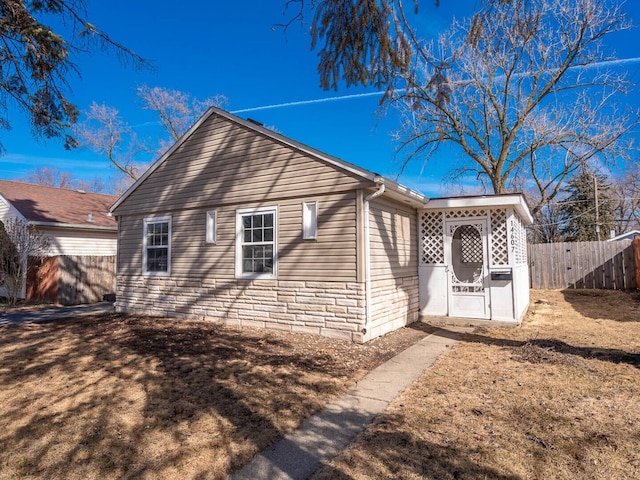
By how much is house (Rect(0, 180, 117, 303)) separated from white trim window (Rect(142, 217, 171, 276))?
3551mm

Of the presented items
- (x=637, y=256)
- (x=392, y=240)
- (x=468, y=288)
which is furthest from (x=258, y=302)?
(x=637, y=256)

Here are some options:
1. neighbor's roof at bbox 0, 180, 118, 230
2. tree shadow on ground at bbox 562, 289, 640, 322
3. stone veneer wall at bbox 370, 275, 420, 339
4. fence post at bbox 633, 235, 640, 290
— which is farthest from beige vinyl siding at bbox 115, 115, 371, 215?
fence post at bbox 633, 235, 640, 290

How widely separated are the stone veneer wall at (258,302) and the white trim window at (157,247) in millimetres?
286

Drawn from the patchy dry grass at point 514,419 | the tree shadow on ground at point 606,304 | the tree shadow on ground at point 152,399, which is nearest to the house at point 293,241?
the tree shadow on ground at point 152,399

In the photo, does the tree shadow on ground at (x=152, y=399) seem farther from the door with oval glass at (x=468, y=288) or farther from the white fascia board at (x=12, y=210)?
the white fascia board at (x=12, y=210)

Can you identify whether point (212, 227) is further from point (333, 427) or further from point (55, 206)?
point (55, 206)

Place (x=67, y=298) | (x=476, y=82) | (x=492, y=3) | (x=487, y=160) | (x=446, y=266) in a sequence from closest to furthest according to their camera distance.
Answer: (x=492, y=3), (x=446, y=266), (x=67, y=298), (x=476, y=82), (x=487, y=160)

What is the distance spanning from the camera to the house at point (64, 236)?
1327 cm

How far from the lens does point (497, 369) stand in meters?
5.33

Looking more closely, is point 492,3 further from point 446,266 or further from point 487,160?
point 487,160

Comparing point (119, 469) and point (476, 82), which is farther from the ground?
point (476, 82)

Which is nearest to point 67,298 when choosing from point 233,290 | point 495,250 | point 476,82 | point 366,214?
point 233,290

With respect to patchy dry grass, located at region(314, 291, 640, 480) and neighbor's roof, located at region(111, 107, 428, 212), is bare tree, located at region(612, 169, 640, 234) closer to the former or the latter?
neighbor's roof, located at region(111, 107, 428, 212)

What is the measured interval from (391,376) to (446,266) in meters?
4.54
